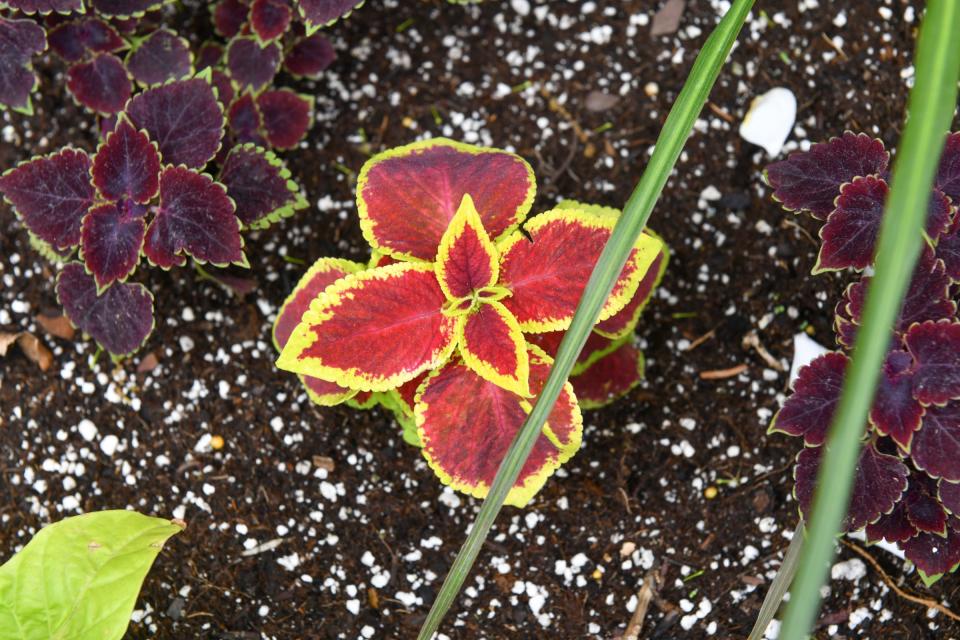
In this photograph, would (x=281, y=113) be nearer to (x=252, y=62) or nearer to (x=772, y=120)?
(x=252, y=62)

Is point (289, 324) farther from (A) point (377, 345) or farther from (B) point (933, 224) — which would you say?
(B) point (933, 224)

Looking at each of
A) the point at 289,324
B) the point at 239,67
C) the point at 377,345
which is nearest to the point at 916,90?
the point at 377,345

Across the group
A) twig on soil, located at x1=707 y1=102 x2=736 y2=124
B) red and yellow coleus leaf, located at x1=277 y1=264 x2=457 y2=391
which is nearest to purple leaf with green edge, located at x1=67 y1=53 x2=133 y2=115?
red and yellow coleus leaf, located at x1=277 y1=264 x2=457 y2=391

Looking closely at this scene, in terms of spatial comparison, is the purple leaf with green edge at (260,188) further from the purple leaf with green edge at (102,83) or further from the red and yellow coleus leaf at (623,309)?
the red and yellow coleus leaf at (623,309)

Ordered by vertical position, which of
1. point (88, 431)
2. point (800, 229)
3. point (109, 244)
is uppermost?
point (800, 229)

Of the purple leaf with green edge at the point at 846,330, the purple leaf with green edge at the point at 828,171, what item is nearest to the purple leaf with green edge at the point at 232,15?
the purple leaf with green edge at the point at 828,171

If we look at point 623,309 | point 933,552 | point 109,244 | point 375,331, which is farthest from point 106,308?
point 933,552
